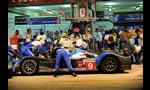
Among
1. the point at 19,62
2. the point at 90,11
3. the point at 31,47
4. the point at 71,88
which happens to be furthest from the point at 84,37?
the point at 71,88

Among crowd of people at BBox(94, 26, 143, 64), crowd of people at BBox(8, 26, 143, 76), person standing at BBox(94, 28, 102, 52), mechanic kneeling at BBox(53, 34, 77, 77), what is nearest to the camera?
mechanic kneeling at BBox(53, 34, 77, 77)

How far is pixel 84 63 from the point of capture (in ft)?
29.9

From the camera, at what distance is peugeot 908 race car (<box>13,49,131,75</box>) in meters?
9.09

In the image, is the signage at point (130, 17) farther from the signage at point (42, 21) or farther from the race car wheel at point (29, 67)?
the race car wheel at point (29, 67)

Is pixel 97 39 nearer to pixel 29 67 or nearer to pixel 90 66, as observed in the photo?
pixel 90 66

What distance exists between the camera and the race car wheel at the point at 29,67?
915 cm

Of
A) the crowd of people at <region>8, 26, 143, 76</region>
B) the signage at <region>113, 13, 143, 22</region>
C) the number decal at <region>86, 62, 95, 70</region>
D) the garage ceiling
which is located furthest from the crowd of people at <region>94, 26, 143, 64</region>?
the garage ceiling

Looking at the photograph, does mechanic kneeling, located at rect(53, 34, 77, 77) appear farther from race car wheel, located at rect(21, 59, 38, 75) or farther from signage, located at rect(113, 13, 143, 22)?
signage, located at rect(113, 13, 143, 22)

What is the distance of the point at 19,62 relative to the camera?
Result: 926cm

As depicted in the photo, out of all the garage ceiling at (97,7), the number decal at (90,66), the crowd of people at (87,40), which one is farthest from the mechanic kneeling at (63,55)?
the garage ceiling at (97,7)

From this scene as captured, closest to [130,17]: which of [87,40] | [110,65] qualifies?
[87,40]
